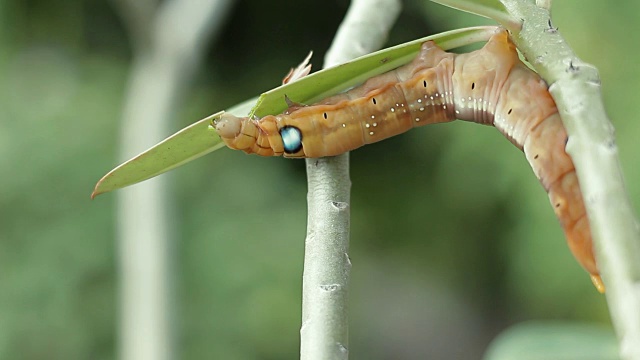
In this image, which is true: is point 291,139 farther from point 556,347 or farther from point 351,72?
point 556,347

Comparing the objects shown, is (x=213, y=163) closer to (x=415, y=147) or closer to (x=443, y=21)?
(x=415, y=147)

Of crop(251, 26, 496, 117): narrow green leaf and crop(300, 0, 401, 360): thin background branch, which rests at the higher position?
crop(251, 26, 496, 117): narrow green leaf

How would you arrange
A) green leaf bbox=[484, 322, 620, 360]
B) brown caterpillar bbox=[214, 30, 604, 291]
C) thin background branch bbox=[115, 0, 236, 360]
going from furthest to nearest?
thin background branch bbox=[115, 0, 236, 360] < green leaf bbox=[484, 322, 620, 360] < brown caterpillar bbox=[214, 30, 604, 291]

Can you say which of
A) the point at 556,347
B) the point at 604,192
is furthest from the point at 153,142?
the point at 604,192

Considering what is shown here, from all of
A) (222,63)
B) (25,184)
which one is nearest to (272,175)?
(222,63)

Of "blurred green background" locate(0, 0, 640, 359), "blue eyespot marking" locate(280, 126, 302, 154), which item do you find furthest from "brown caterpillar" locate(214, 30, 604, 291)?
"blurred green background" locate(0, 0, 640, 359)

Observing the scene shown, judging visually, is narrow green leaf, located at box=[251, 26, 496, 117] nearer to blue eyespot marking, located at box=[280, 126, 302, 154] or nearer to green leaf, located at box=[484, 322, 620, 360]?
blue eyespot marking, located at box=[280, 126, 302, 154]
